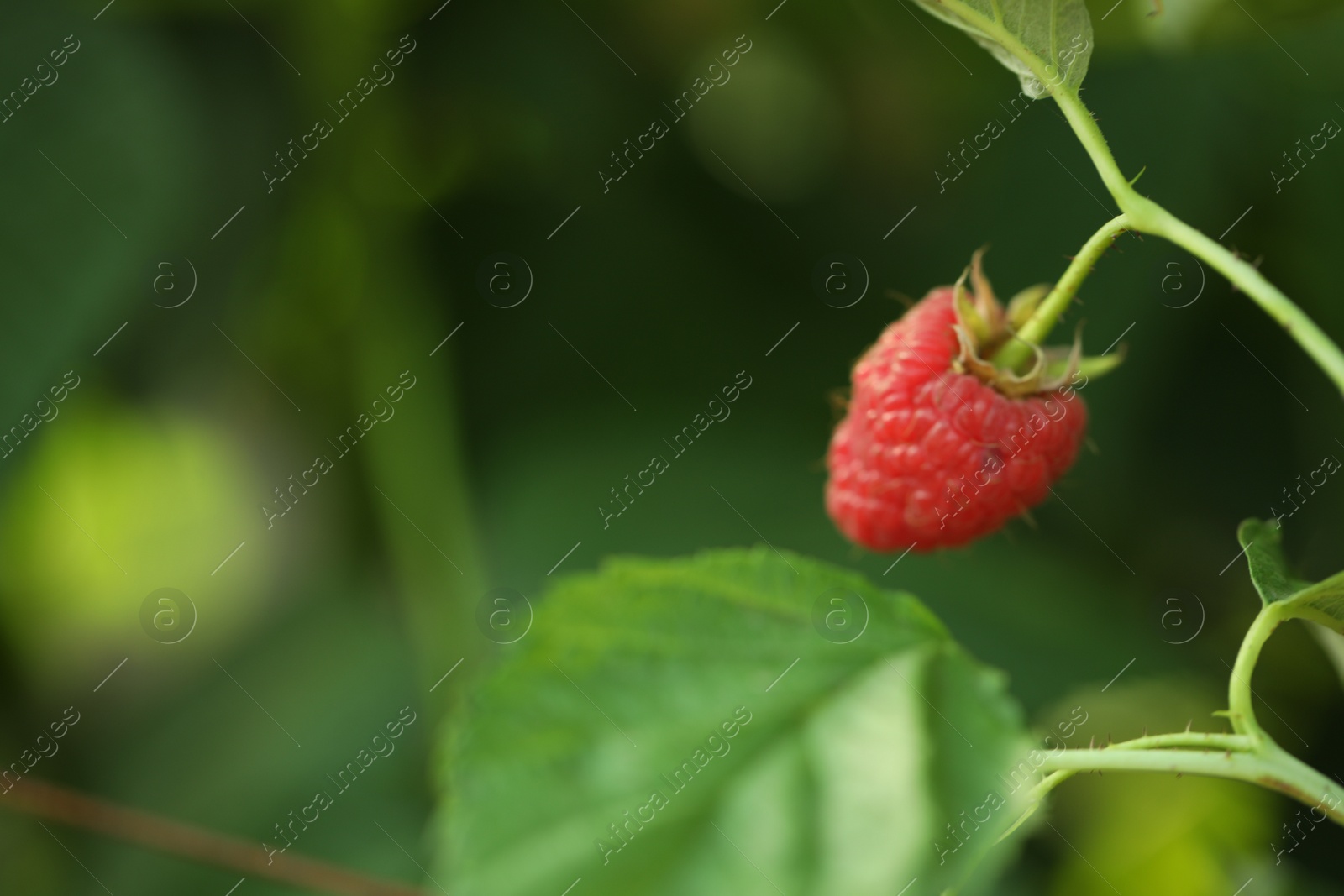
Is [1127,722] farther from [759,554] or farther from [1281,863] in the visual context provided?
[759,554]

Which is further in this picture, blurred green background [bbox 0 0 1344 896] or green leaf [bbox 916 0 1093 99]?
blurred green background [bbox 0 0 1344 896]

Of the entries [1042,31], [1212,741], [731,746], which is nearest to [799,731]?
[731,746]
